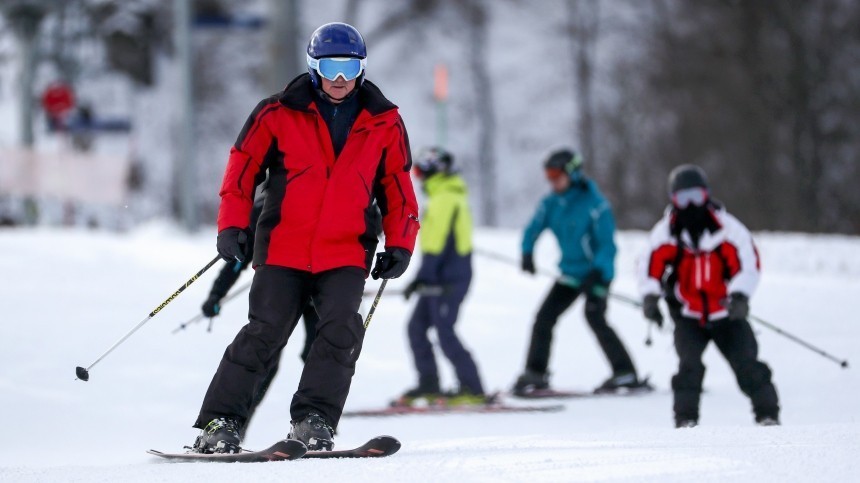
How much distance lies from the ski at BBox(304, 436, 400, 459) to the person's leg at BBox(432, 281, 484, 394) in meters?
4.10

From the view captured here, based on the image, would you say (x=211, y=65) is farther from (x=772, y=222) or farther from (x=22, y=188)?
(x=772, y=222)

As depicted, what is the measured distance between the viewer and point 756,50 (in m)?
26.1

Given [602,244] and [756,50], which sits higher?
[756,50]

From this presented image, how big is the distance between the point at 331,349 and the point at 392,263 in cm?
41

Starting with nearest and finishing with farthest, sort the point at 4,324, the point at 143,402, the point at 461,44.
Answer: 1. the point at 143,402
2. the point at 4,324
3. the point at 461,44

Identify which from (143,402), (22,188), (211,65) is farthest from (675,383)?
(211,65)

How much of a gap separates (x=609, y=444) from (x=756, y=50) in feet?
73.1

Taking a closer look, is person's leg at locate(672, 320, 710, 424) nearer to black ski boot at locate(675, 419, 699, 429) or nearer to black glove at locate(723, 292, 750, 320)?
black ski boot at locate(675, 419, 699, 429)

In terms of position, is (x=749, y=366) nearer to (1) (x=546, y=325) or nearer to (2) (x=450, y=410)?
(2) (x=450, y=410)

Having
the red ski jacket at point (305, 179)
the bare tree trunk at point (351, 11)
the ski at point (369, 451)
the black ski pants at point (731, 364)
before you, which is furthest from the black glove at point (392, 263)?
the bare tree trunk at point (351, 11)

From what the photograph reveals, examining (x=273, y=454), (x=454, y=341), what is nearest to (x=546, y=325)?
(x=454, y=341)

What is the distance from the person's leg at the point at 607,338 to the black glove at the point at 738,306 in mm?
2832

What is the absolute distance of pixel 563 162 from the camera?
9391 millimetres

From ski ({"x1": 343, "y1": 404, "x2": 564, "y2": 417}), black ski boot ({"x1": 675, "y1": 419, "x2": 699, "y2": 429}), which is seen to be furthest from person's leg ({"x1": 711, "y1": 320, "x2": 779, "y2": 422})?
ski ({"x1": 343, "y1": 404, "x2": 564, "y2": 417})
